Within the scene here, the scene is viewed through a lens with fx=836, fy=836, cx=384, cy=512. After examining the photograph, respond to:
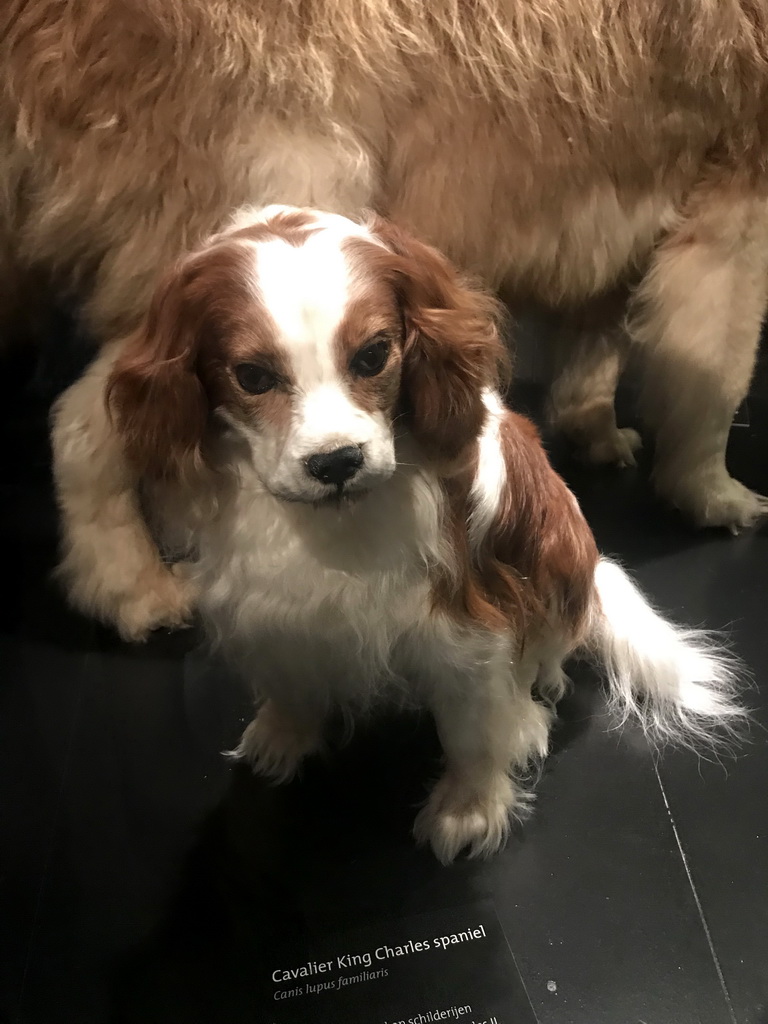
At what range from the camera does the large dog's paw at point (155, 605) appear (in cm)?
123

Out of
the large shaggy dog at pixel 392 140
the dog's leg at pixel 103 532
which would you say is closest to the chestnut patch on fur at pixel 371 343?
the large shaggy dog at pixel 392 140

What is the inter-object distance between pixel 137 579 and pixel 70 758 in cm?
26

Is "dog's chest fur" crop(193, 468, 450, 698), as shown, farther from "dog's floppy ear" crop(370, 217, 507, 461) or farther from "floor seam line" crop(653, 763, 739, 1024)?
"floor seam line" crop(653, 763, 739, 1024)

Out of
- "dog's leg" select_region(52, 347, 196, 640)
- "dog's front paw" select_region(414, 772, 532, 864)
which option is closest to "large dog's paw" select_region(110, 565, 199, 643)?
"dog's leg" select_region(52, 347, 196, 640)

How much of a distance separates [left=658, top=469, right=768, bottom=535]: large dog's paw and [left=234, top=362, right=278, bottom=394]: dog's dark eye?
91cm

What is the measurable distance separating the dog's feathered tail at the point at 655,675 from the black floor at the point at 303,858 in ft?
0.12

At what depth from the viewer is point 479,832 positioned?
968mm

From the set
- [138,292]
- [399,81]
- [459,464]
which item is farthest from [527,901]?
[399,81]

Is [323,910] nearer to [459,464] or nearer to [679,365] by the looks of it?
[459,464]

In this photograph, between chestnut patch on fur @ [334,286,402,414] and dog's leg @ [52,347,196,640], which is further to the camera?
dog's leg @ [52,347,196,640]

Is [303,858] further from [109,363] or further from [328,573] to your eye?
[109,363]

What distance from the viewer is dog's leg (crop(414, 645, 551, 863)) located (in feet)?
2.84

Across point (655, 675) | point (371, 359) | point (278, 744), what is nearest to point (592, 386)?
point (655, 675)

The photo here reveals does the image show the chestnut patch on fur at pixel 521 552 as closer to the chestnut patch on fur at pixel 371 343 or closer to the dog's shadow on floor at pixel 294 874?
the chestnut patch on fur at pixel 371 343
